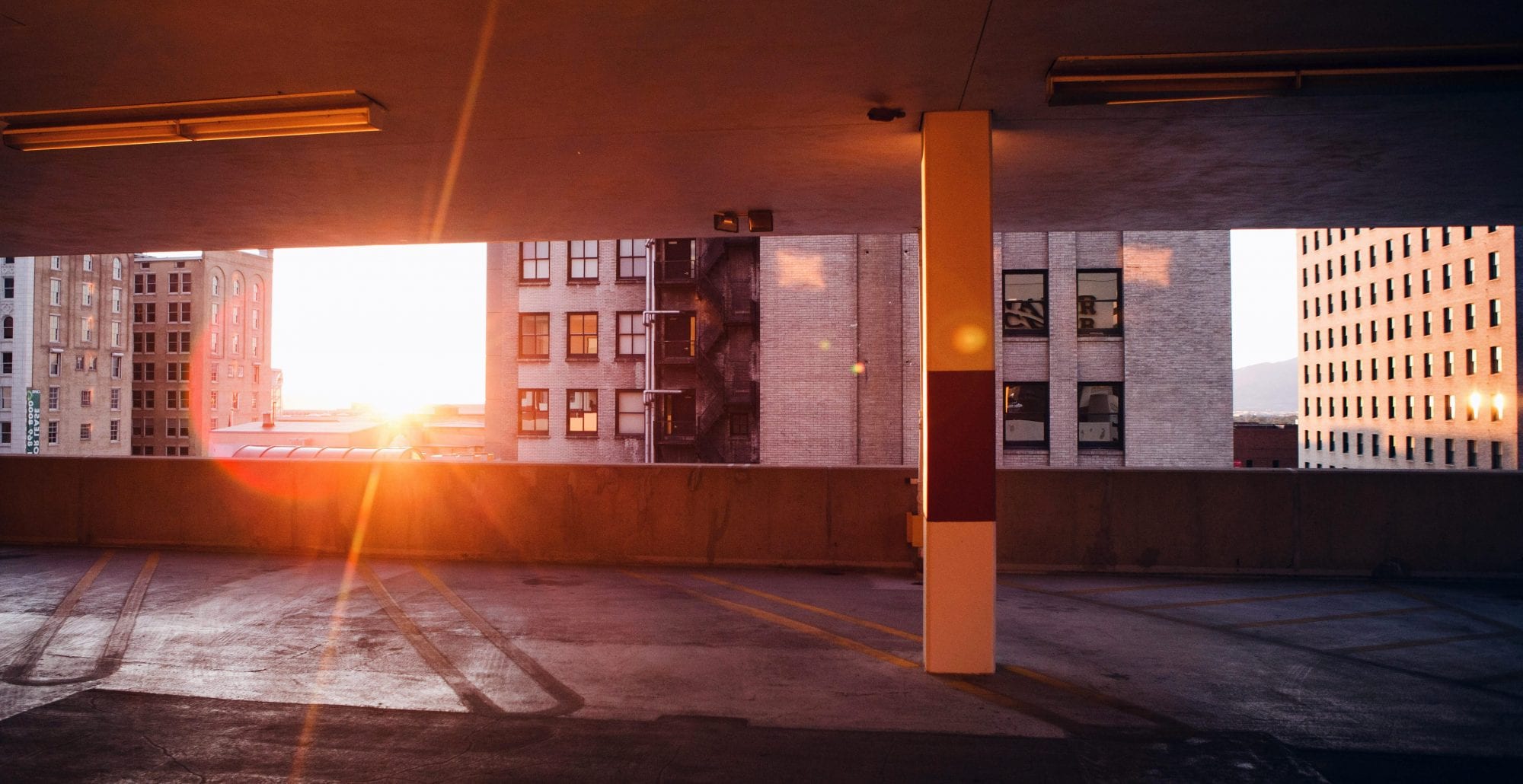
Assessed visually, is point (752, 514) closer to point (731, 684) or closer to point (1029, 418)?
point (731, 684)

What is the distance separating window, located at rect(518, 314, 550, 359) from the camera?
38.3 m

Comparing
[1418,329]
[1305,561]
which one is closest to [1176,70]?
[1305,561]

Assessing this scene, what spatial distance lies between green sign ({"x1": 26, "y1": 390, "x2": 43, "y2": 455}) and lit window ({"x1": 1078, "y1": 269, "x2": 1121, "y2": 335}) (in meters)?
111

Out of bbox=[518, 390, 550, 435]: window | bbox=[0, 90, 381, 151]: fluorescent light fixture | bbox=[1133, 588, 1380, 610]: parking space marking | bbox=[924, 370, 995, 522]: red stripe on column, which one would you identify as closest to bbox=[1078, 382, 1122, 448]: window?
bbox=[1133, 588, 1380, 610]: parking space marking

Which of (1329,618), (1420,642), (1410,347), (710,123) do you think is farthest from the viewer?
(1410,347)

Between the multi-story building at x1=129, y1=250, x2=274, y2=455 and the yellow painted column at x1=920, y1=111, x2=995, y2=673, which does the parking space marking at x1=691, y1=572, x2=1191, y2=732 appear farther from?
the multi-story building at x1=129, y1=250, x2=274, y2=455

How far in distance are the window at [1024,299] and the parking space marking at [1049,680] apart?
22349mm

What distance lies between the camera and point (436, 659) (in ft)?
23.2

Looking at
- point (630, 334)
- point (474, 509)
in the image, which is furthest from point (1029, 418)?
point (474, 509)

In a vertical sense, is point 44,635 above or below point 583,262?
below

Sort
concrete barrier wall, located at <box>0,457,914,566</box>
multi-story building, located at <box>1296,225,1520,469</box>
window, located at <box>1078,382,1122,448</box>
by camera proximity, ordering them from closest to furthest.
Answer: concrete barrier wall, located at <box>0,457,914,566</box> < window, located at <box>1078,382,1122,448</box> < multi-story building, located at <box>1296,225,1520,469</box>

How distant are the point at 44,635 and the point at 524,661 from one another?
532 centimetres

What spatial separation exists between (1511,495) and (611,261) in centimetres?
3348

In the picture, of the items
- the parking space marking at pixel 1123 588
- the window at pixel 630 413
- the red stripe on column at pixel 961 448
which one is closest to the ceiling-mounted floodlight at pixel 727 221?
the red stripe on column at pixel 961 448
